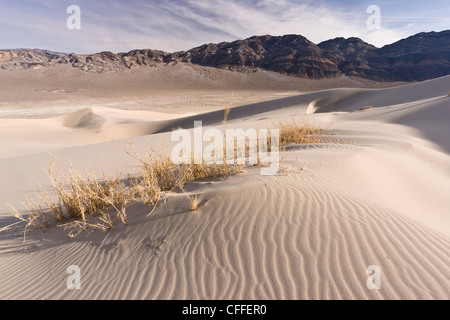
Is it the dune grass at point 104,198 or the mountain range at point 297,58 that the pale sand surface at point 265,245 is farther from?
the mountain range at point 297,58

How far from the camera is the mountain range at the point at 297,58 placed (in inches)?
3063

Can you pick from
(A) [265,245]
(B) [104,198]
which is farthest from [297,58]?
(A) [265,245]

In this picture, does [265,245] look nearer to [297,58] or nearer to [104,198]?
[104,198]

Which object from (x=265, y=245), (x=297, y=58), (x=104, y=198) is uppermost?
(x=297, y=58)

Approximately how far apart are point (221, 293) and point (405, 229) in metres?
2.00

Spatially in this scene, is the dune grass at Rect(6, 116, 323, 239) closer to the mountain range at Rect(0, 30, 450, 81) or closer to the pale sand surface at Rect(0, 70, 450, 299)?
the pale sand surface at Rect(0, 70, 450, 299)

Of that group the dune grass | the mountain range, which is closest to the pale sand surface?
the dune grass

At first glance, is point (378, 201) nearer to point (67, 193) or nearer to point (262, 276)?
point (262, 276)

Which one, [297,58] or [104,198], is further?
[297,58]

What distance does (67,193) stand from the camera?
3467mm

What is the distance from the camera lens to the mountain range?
77.8m

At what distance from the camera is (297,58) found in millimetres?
84938

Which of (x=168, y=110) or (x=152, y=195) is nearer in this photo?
(x=152, y=195)

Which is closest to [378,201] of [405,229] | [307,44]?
[405,229]
